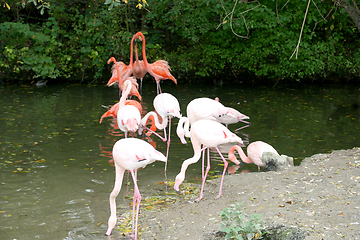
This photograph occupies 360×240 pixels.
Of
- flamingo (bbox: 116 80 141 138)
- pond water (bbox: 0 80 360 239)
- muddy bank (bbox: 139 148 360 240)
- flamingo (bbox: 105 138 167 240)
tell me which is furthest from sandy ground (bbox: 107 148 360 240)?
flamingo (bbox: 116 80 141 138)

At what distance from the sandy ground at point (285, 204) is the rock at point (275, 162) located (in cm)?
20

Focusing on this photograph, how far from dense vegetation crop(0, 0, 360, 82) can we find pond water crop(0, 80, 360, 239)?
3.80 ft

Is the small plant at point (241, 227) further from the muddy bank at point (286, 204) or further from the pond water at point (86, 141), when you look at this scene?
the pond water at point (86, 141)

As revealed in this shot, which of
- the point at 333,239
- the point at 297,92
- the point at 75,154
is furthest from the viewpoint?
the point at 297,92

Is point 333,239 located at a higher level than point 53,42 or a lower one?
lower

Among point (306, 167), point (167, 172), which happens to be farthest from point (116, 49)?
point (306, 167)

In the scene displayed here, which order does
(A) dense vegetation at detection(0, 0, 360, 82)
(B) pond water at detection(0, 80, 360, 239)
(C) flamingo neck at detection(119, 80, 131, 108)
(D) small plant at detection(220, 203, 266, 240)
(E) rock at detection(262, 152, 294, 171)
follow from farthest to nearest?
(A) dense vegetation at detection(0, 0, 360, 82)
(C) flamingo neck at detection(119, 80, 131, 108)
(E) rock at detection(262, 152, 294, 171)
(B) pond water at detection(0, 80, 360, 239)
(D) small plant at detection(220, 203, 266, 240)

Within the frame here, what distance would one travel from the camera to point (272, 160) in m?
4.89

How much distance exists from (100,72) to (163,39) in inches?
108

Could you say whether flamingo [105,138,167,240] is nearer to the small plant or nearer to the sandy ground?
the sandy ground

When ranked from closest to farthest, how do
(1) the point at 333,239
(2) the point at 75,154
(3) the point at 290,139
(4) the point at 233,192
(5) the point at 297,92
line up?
1. (1) the point at 333,239
2. (4) the point at 233,192
3. (2) the point at 75,154
4. (3) the point at 290,139
5. (5) the point at 297,92

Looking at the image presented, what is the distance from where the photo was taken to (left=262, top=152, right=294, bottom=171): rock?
4.87 meters

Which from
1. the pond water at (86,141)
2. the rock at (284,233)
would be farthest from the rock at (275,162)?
the rock at (284,233)

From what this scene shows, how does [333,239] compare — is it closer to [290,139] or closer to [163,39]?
[290,139]
